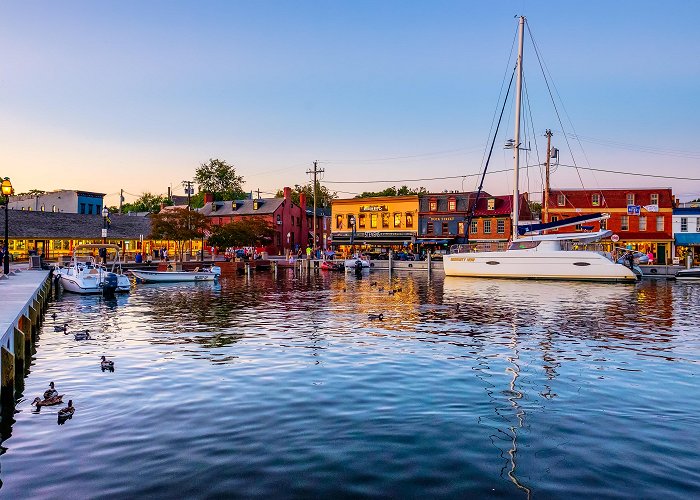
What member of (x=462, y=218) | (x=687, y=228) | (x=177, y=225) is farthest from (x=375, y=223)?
(x=687, y=228)

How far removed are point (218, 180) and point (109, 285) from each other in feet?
308

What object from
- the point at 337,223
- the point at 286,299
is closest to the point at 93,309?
the point at 286,299

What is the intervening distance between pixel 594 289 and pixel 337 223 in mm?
54082

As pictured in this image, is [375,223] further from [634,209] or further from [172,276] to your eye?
[172,276]

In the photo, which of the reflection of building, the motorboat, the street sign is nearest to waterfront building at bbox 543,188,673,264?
the street sign

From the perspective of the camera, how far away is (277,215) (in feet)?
315

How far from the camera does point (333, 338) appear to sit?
21422mm

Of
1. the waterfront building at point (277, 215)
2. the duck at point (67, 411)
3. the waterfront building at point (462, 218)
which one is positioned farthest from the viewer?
the waterfront building at point (277, 215)

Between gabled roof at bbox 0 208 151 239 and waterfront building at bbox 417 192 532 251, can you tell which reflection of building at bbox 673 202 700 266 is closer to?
waterfront building at bbox 417 192 532 251

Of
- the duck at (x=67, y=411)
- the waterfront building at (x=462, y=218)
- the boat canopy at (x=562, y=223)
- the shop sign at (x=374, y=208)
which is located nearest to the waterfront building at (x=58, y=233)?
the shop sign at (x=374, y=208)

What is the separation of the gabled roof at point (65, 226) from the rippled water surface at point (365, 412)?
50865mm

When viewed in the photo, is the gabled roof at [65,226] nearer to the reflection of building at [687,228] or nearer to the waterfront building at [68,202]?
the waterfront building at [68,202]

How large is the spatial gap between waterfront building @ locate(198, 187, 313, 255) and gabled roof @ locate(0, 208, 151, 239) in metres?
13.0

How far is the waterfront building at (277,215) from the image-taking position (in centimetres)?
9550
